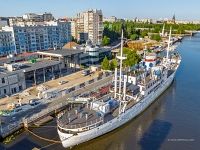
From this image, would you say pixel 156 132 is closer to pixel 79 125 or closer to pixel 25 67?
pixel 79 125

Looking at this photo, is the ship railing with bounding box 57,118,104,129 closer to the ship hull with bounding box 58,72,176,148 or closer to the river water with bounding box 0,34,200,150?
the ship hull with bounding box 58,72,176,148

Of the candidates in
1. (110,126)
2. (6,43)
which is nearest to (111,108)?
(110,126)

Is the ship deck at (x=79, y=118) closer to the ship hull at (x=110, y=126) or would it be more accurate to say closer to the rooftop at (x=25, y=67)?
the ship hull at (x=110, y=126)

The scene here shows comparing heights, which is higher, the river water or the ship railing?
the ship railing

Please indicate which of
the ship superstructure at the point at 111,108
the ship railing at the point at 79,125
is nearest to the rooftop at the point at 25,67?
the ship superstructure at the point at 111,108

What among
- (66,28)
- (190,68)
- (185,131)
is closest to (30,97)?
(185,131)

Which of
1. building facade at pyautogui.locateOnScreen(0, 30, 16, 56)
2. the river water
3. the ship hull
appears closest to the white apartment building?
building facade at pyautogui.locateOnScreen(0, 30, 16, 56)

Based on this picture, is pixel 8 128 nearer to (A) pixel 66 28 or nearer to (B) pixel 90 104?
(B) pixel 90 104

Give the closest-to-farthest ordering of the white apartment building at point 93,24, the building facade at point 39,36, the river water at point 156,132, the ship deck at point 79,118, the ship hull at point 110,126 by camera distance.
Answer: the ship hull at point 110,126 → the ship deck at point 79,118 → the river water at point 156,132 → the building facade at point 39,36 → the white apartment building at point 93,24
